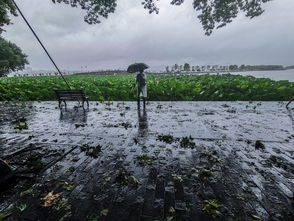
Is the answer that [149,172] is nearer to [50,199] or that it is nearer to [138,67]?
[50,199]

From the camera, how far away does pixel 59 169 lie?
3.31 meters

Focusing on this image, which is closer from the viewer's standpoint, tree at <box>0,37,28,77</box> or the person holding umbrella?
the person holding umbrella

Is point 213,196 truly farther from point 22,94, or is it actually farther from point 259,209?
point 22,94

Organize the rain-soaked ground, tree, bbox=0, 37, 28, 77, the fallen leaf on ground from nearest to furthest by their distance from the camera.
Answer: the rain-soaked ground → the fallen leaf on ground → tree, bbox=0, 37, 28, 77

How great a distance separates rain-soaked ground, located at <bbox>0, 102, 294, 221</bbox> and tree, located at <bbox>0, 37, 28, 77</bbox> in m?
61.1

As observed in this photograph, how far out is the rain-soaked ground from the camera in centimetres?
228

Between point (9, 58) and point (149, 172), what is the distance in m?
67.8

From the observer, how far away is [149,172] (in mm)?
3178

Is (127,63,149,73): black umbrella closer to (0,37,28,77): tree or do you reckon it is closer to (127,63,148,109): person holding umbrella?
(127,63,148,109): person holding umbrella

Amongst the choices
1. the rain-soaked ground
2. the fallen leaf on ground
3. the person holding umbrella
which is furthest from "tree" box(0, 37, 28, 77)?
the fallen leaf on ground

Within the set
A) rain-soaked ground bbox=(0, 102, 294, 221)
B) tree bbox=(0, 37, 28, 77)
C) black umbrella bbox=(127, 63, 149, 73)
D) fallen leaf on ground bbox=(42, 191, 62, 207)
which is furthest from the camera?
tree bbox=(0, 37, 28, 77)

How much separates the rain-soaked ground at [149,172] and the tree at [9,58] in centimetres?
6106

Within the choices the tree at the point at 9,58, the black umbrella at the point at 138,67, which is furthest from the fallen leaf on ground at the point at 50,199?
the tree at the point at 9,58

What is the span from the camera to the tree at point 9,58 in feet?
167
